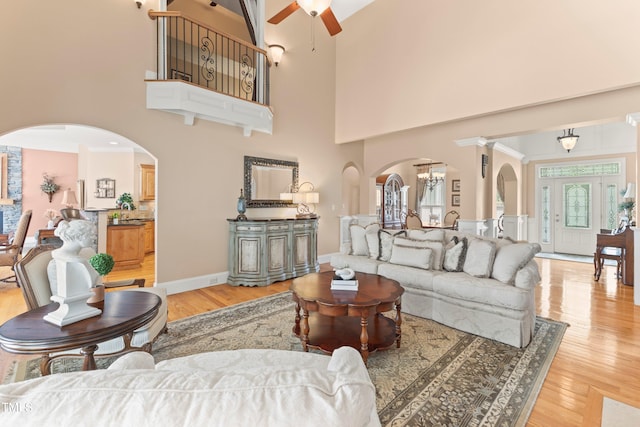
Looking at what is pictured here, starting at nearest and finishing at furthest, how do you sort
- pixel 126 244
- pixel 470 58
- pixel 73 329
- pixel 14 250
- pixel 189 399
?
1. pixel 189 399
2. pixel 73 329
3. pixel 14 250
4. pixel 470 58
5. pixel 126 244

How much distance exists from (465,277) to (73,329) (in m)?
3.22

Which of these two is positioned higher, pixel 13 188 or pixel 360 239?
pixel 13 188

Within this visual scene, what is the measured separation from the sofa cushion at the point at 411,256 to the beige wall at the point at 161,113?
2.61 metres

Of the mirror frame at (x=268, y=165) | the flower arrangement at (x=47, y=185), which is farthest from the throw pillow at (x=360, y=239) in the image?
the flower arrangement at (x=47, y=185)

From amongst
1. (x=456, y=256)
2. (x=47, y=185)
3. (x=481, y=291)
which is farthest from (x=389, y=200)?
(x=47, y=185)

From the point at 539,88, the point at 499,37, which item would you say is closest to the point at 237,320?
the point at 539,88

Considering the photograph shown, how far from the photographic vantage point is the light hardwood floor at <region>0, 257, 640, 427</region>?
197cm

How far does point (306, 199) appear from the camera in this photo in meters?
5.57

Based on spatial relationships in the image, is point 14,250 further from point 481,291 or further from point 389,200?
point 389,200

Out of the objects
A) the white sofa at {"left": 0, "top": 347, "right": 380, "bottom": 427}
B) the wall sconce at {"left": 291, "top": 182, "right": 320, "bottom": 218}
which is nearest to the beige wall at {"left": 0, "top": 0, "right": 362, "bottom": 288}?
the wall sconce at {"left": 291, "top": 182, "right": 320, "bottom": 218}

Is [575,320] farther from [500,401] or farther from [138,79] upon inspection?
[138,79]

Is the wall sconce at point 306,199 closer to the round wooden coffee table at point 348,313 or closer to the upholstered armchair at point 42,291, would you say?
the round wooden coffee table at point 348,313

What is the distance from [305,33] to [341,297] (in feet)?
18.2

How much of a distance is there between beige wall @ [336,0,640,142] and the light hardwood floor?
2.69 metres
